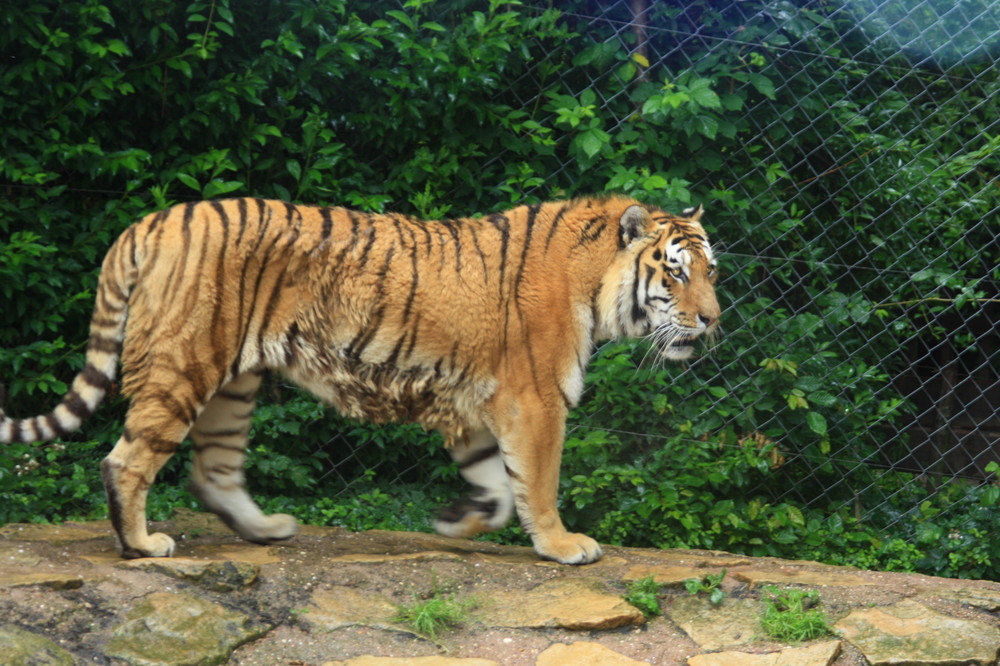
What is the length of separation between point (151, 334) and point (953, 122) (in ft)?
14.8

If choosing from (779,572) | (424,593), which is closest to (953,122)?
(779,572)

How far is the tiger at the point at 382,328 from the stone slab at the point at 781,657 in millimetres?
860

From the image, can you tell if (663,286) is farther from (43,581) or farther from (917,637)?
(43,581)

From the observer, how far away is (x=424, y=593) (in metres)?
3.99

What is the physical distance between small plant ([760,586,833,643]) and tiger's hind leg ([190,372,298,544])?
1.88m

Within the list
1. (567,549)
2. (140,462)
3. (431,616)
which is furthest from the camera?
(567,549)

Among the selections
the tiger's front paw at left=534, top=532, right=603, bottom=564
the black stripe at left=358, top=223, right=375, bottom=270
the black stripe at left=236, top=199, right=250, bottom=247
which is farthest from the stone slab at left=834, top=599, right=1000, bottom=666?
the black stripe at left=236, top=199, right=250, bottom=247

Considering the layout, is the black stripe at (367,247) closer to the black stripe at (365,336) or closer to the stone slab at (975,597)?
the black stripe at (365,336)

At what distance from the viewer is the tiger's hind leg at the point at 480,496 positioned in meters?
4.59

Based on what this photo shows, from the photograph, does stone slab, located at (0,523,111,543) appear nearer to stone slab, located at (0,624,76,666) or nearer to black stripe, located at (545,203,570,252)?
stone slab, located at (0,624,76,666)

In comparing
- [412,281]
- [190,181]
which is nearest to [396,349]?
[412,281]

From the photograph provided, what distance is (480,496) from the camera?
4617mm

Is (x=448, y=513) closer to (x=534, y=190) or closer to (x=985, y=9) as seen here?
(x=534, y=190)

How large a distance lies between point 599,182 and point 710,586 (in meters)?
2.24
